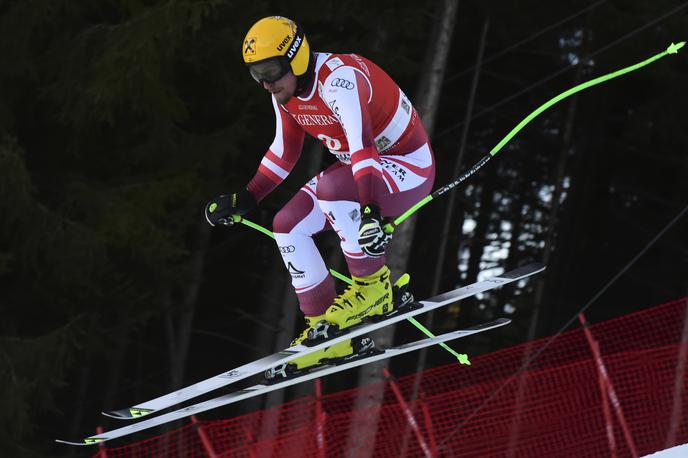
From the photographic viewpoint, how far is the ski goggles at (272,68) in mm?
4875

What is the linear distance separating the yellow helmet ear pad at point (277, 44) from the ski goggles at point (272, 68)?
0.02m

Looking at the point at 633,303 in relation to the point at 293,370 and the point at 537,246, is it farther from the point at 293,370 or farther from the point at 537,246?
the point at 293,370

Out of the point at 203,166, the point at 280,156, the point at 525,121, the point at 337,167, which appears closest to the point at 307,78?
the point at 337,167

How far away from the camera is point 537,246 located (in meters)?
17.6

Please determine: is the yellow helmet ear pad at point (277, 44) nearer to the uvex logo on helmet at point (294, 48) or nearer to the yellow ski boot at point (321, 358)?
the uvex logo on helmet at point (294, 48)

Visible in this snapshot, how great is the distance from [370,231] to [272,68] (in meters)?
0.84

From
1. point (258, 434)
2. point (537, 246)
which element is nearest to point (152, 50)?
point (258, 434)

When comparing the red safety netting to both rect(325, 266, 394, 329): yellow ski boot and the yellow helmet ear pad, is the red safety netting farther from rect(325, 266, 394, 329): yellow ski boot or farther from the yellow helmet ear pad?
the yellow helmet ear pad

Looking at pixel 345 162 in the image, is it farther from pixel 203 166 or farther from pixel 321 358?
pixel 203 166

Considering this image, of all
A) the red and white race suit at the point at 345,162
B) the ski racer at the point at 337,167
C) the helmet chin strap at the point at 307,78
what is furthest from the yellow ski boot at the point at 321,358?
the helmet chin strap at the point at 307,78

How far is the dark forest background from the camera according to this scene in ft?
30.5

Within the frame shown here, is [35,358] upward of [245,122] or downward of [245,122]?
downward

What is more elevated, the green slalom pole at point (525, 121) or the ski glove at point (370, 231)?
the green slalom pole at point (525, 121)

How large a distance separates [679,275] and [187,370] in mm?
7970
